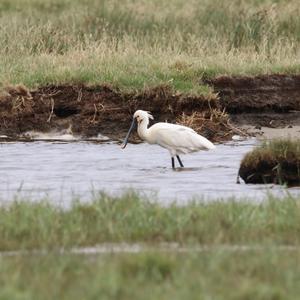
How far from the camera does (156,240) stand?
693cm

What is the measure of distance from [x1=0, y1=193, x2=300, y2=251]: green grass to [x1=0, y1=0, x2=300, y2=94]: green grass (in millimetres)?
8055

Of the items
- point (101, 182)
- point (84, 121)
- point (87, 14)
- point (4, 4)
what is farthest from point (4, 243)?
point (4, 4)

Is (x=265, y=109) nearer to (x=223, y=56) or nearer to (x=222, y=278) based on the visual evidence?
(x=223, y=56)

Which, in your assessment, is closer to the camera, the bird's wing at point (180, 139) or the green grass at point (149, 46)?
the bird's wing at point (180, 139)

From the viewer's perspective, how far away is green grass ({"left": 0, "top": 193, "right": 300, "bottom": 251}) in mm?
6855

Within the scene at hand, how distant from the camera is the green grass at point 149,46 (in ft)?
52.5

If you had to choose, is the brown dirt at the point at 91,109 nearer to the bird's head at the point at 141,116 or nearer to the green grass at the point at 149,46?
the green grass at the point at 149,46

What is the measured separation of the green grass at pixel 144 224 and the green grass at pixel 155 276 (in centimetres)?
51

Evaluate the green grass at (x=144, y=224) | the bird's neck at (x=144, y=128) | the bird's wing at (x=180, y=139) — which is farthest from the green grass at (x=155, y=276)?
the bird's neck at (x=144, y=128)

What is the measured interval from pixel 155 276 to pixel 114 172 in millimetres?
7417

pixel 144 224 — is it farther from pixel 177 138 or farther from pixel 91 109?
pixel 91 109

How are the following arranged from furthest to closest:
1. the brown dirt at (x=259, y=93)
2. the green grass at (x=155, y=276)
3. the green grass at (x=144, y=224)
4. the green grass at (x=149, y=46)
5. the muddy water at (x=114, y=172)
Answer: the brown dirt at (x=259, y=93), the green grass at (x=149, y=46), the muddy water at (x=114, y=172), the green grass at (x=144, y=224), the green grass at (x=155, y=276)

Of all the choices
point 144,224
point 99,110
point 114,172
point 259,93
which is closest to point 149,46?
point 259,93

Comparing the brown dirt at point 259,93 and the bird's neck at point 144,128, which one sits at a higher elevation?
the bird's neck at point 144,128
